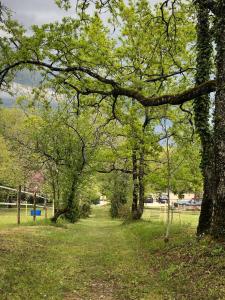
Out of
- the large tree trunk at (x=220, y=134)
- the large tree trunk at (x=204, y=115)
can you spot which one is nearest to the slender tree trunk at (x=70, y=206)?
the large tree trunk at (x=204, y=115)

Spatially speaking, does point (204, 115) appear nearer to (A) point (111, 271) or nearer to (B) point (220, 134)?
(B) point (220, 134)

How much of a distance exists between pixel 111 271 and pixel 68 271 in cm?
127

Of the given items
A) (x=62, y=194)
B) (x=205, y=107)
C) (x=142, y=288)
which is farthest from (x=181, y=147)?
(x=62, y=194)

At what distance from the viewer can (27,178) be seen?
57.8 meters

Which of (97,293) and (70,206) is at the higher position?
(70,206)

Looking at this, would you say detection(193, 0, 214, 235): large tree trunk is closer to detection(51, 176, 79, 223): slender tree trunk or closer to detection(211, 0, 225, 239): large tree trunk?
detection(211, 0, 225, 239): large tree trunk

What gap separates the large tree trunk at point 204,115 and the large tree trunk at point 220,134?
258 cm

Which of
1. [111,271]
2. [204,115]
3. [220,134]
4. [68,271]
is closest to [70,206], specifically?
[204,115]

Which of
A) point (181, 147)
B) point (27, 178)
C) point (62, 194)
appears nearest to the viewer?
point (181, 147)

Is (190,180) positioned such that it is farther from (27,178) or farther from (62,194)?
(27,178)

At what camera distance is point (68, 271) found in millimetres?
11406

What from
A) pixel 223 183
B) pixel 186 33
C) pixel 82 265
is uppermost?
pixel 186 33

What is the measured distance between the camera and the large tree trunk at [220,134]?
38.0ft

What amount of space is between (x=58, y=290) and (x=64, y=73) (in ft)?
26.1
